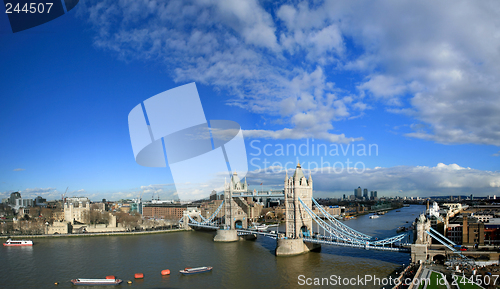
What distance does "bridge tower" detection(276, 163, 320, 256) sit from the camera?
34562 mm

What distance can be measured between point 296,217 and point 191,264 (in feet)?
43.1

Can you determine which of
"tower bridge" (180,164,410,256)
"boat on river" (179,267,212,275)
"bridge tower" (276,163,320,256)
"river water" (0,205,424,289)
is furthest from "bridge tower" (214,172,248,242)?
"boat on river" (179,267,212,275)

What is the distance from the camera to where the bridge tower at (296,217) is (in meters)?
34.6

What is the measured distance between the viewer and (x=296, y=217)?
3659 centimetres

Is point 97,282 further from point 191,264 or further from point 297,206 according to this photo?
point 297,206

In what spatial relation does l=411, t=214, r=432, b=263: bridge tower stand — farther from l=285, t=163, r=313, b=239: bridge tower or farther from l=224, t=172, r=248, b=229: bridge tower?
l=224, t=172, r=248, b=229: bridge tower

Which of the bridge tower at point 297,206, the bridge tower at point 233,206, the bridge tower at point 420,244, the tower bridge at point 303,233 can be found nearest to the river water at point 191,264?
the tower bridge at point 303,233

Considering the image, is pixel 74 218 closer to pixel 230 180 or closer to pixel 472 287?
pixel 230 180

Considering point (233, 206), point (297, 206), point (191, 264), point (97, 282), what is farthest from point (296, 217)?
point (97, 282)

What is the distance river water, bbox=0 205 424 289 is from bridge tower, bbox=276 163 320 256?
1.20m

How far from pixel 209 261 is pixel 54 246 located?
27249 mm

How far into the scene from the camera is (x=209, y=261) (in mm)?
33156

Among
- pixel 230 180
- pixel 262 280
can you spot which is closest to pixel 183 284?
pixel 262 280

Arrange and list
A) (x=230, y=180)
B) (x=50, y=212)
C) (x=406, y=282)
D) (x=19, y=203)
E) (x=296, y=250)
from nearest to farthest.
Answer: (x=406, y=282)
(x=296, y=250)
(x=230, y=180)
(x=50, y=212)
(x=19, y=203)
